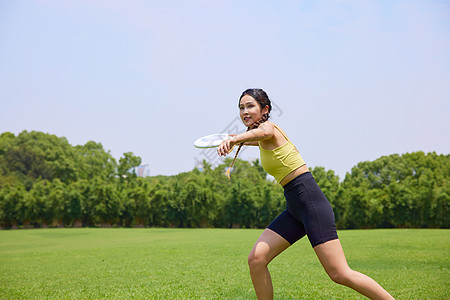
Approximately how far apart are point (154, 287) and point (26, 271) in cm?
611

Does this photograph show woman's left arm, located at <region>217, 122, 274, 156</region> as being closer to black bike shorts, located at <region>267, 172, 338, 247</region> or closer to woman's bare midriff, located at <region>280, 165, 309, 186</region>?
woman's bare midriff, located at <region>280, 165, 309, 186</region>

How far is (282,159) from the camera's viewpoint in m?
4.10

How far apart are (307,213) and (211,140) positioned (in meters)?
1.24

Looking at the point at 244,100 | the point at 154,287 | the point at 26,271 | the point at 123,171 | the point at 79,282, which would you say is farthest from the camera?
the point at 123,171

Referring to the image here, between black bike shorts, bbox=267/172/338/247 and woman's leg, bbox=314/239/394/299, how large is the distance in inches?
3.4

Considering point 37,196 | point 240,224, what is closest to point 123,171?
point 37,196

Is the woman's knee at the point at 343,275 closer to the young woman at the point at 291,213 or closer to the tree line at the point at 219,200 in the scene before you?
the young woman at the point at 291,213

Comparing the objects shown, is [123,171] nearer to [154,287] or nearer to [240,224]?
[240,224]

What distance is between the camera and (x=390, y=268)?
34.0ft

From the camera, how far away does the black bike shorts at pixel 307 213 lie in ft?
13.0

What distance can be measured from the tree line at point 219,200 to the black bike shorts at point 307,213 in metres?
40.0

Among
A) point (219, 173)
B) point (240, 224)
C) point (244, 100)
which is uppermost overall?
point (219, 173)

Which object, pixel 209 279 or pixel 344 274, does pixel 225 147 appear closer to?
pixel 344 274

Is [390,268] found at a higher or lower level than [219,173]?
lower
